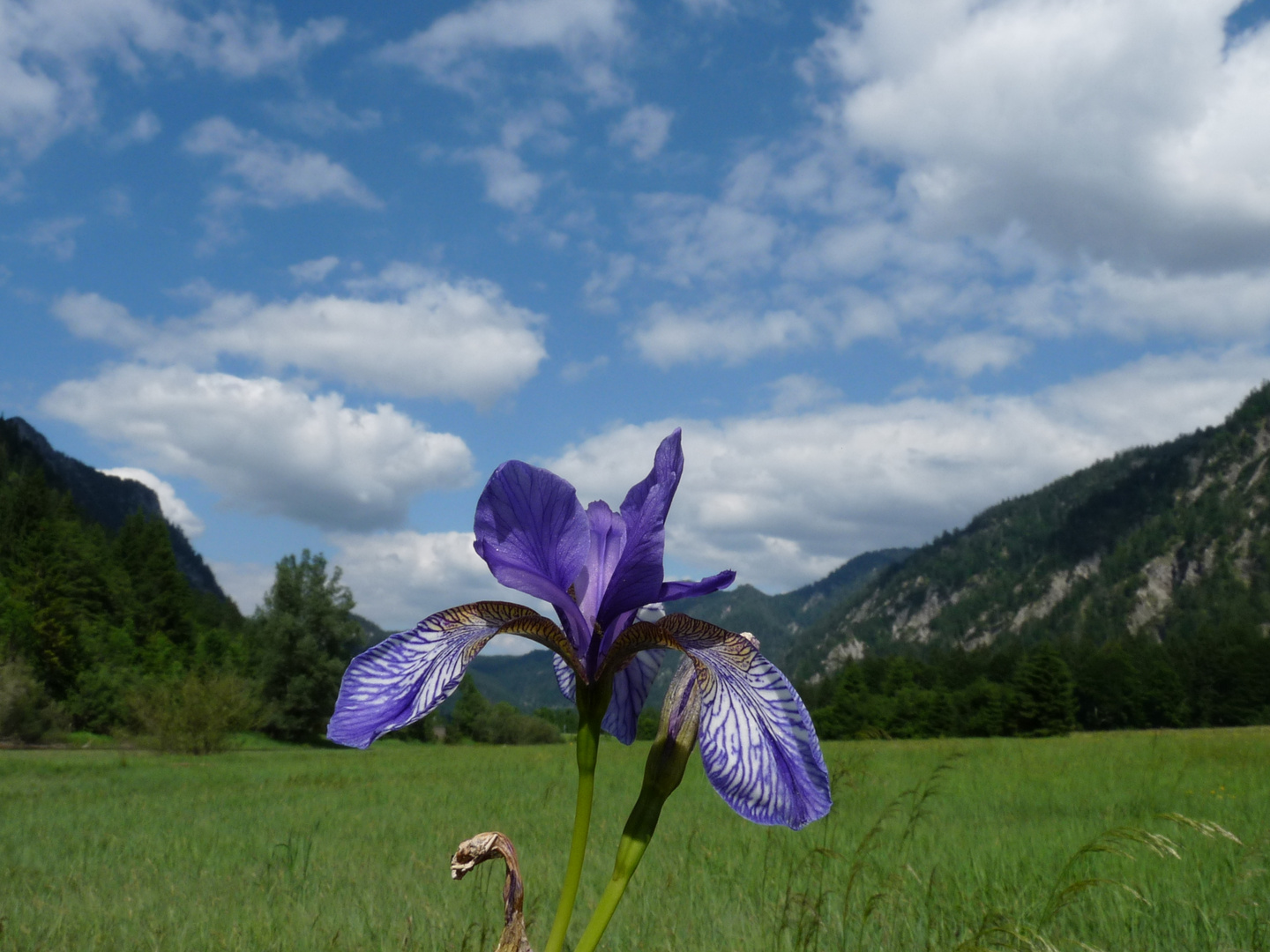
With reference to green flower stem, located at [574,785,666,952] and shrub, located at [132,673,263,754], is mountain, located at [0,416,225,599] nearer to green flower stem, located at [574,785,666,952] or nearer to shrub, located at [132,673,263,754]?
shrub, located at [132,673,263,754]

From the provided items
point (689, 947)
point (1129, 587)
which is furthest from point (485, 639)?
point (1129, 587)

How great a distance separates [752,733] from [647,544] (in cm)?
25

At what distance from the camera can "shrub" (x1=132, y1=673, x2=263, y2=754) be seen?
24328 mm

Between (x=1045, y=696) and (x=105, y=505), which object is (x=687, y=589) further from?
(x=105, y=505)

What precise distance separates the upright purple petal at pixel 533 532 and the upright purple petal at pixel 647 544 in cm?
6

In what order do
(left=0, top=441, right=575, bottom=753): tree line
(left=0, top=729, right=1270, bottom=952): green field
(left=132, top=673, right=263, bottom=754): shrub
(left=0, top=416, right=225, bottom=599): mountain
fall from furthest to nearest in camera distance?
1. (left=0, top=416, right=225, bottom=599): mountain
2. (left=0, top=441, right=575, bottom=753): tree line
3. (left=132, top=673, right=263, bottom=754): shrub
4. (left=0, top=729, right=1270, bottom=952): green field

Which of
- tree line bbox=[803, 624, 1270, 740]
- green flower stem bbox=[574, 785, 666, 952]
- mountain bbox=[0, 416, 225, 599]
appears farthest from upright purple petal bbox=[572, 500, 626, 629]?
mountain bbox=[0, 416, 225, 599]

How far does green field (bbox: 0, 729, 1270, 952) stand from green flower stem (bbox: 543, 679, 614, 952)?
2105 millimetres

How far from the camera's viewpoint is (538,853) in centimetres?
603

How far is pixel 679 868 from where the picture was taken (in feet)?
17.5

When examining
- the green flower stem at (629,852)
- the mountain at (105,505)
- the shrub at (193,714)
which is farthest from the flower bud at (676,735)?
the mountain at (105,505)

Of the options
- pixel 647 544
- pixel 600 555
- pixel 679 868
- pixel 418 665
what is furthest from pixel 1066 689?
pixel 418 665

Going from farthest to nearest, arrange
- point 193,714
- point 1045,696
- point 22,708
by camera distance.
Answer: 1. point 1045,696
2. point 22,708
3. point 193,714

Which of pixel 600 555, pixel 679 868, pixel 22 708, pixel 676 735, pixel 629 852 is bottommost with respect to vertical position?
pixel 22 708
